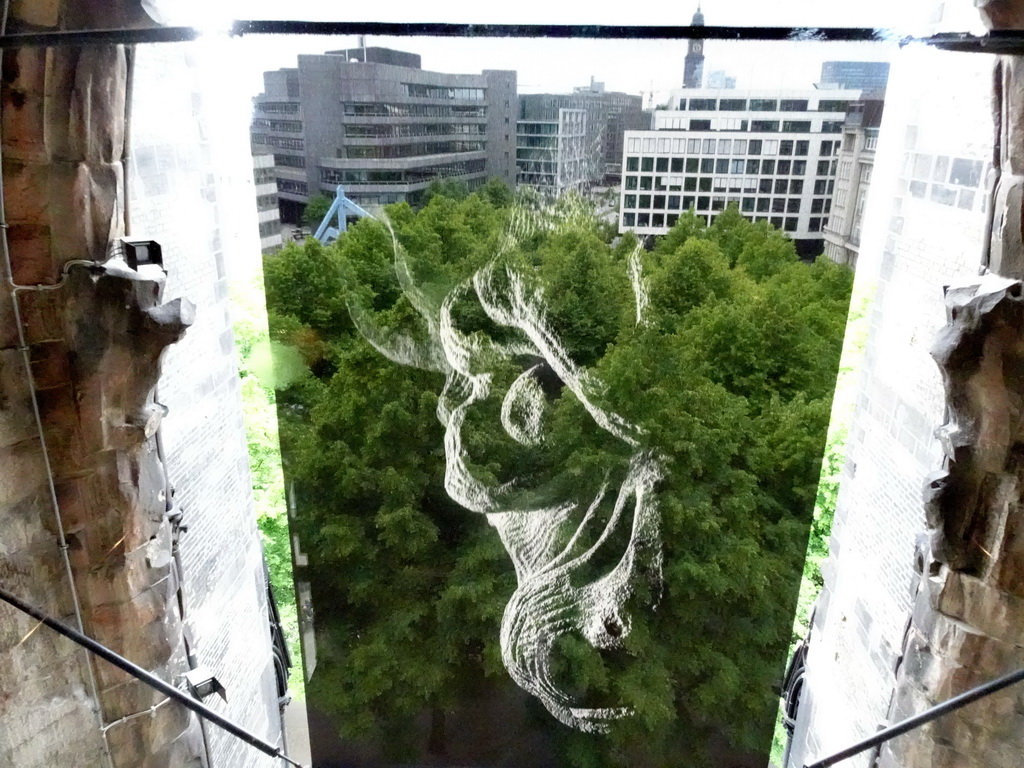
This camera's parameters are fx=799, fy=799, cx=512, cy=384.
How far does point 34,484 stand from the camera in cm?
228

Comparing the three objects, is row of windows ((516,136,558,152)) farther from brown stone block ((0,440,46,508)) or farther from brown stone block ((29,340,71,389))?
brown stone block ((0,440,46,508))

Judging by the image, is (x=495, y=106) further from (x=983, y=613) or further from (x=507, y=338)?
(x=983, y=613)

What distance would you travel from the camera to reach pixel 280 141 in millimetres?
3250

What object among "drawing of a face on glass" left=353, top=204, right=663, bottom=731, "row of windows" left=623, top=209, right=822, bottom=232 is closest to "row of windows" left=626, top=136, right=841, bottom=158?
"row of windows" left=623, top=209, right=822, bottom=232

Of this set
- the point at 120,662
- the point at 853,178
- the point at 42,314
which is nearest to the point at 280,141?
the point at 42,314

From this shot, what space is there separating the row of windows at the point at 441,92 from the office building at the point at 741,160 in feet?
2.03

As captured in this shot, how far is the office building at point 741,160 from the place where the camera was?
302cm

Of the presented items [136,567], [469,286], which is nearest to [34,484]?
[136,567]

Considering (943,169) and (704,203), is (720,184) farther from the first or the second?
(943,169)

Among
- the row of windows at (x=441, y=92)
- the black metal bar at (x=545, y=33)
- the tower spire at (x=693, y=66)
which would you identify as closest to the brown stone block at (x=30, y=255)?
the black metal bar at (x=545, y=33)

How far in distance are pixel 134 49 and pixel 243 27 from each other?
1.55 ft

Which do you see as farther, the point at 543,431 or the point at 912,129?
the point at 543,431

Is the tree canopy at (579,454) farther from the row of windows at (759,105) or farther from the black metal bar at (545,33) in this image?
the black metal bar at (545,33)

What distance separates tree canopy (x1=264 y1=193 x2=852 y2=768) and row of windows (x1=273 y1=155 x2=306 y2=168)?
0.34m
